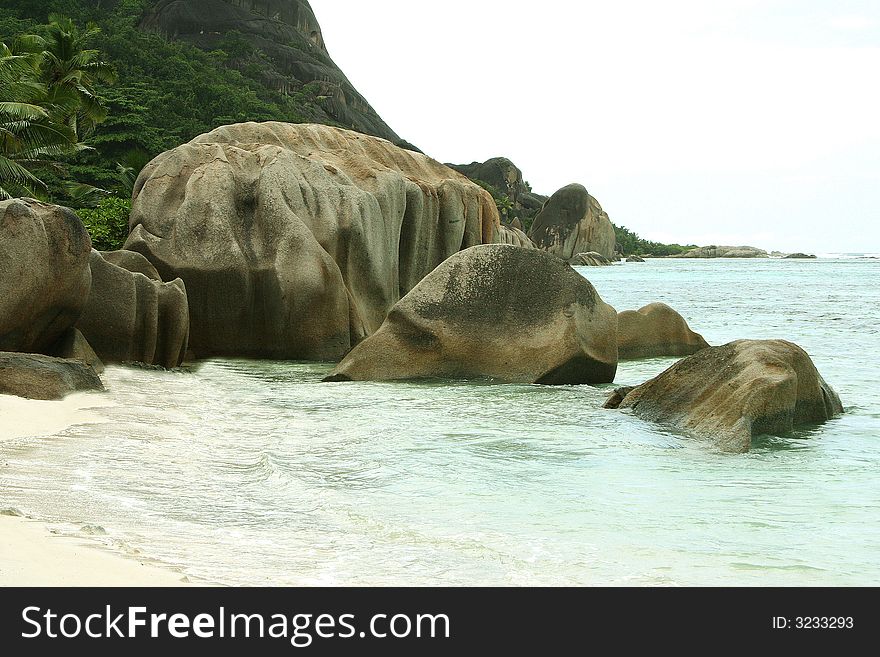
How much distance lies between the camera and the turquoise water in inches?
172

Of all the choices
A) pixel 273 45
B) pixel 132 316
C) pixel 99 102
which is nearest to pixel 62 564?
pixel 132 316

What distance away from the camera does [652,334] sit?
1433cm

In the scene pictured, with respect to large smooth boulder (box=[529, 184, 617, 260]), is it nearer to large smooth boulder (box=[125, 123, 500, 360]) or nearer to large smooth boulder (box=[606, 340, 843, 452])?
large smooth boulder (box=[125, 123, 500, 360])

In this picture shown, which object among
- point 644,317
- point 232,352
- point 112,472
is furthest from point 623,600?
point 644,317

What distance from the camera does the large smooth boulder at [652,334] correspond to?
46.6ft

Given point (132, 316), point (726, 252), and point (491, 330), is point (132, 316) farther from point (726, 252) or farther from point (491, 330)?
point (726, 252)

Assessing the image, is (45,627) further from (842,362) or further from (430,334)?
(842,362)

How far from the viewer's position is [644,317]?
14344mm

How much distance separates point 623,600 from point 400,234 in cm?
1232

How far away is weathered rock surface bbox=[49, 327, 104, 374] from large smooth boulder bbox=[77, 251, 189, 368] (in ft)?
1.62

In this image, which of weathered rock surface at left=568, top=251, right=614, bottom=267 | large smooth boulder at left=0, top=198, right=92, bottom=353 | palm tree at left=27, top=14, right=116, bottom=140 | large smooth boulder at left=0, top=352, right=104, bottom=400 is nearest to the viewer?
large smooth boulder at left=0, top=352, right=104, bottom=400

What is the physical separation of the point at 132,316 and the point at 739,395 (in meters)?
6.20

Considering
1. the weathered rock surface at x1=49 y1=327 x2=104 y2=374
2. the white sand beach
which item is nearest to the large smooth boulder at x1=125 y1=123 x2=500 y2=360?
the weathered rock surface at x1=49 y1=327 x2=104 y2=374

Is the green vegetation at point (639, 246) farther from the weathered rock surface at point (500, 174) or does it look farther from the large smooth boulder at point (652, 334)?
the large smooth boulder at point (652, 334)
